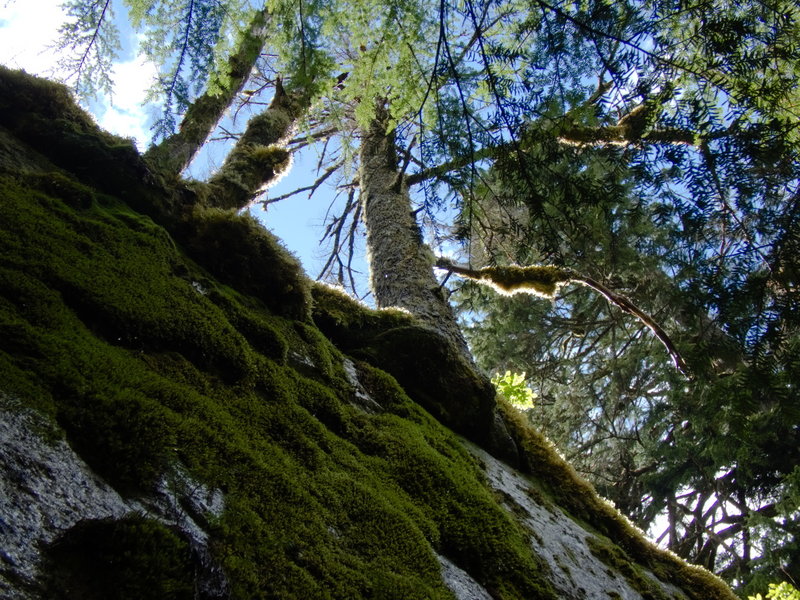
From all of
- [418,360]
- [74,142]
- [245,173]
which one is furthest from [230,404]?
[245,173]

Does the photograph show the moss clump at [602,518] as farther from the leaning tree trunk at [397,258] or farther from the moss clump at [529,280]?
the moss clump at [529,280]

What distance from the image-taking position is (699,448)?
907cm

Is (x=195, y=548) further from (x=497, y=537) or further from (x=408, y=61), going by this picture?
(x=408, y=61)

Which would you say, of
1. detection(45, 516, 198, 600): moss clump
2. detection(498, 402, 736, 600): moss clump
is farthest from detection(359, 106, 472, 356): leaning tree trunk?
detection(45, 516, 198, 600): moss clump

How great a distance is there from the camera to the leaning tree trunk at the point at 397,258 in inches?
180

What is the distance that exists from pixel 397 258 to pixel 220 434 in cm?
341

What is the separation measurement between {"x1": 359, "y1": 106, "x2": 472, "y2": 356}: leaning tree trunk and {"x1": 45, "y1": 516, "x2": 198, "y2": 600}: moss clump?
2.96m

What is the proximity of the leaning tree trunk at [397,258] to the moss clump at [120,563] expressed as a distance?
9.72ft

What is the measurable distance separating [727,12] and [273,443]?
118 inches

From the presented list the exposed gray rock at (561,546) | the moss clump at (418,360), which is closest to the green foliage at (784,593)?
the exposed gray rock at (561,546)

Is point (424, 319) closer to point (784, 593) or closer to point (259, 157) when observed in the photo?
point (259, 157)

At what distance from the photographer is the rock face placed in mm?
1430

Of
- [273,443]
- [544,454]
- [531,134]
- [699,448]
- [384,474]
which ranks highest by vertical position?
[699,448]

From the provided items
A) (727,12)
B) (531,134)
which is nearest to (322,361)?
(531,134)
